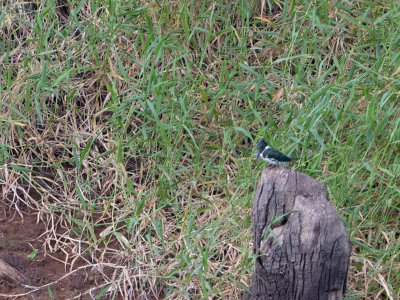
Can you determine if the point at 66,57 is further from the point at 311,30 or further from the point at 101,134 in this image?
the point at 311,30

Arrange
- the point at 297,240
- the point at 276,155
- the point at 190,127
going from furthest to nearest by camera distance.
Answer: the point at 190,127, the point at 276,155, the point at 297,240

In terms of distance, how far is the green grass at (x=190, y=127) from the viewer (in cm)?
339

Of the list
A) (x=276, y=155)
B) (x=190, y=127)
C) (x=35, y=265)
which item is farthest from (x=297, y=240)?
(x=35, y=265)

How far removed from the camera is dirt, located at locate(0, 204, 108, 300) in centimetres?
341

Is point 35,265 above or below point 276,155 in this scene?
below

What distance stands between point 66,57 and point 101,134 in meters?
0.70

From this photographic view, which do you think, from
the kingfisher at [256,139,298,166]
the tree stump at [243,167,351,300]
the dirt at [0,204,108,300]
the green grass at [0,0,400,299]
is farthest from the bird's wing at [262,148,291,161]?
the dirt at [0,204,108,300]

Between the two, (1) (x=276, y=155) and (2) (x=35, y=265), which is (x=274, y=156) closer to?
(1) (x=276, y=155)

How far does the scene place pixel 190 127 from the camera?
13.1 feet

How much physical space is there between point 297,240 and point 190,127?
163 centimetres

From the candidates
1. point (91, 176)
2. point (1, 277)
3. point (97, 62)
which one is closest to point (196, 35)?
point (97, 62)

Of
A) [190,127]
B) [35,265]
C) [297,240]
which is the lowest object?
[35,265]

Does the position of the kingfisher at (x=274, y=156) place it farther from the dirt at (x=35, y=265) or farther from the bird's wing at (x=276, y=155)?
the dirt at (x=35, y=265)

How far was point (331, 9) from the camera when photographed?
439 cm
